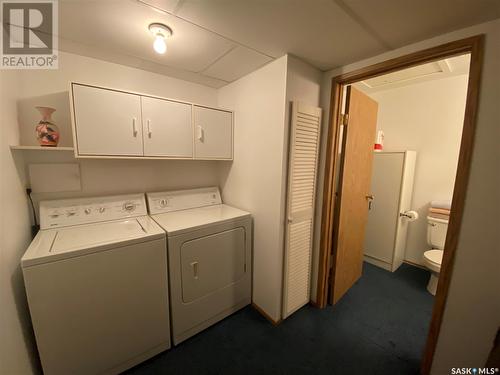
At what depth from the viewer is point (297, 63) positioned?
1564 millimetres

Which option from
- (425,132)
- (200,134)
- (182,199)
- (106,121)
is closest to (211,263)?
(182,199)

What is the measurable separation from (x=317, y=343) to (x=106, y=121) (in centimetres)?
234

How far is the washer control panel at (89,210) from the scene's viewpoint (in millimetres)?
1481

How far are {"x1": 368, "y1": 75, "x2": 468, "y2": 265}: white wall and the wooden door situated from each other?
0.92 m

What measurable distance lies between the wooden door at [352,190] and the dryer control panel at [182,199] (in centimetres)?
132

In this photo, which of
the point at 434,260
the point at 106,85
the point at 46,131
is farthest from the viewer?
the point at 434,260

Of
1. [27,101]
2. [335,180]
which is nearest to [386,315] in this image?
[335,180]

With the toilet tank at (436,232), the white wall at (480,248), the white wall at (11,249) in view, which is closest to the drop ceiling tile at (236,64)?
the white wall at (480,248)

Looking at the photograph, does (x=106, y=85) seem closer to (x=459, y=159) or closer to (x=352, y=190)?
(x=352, y=190)

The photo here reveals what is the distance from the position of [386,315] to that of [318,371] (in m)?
0.96

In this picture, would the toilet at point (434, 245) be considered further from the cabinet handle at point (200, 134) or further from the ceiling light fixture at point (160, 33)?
the ceiling light fixture at point (160, 33)

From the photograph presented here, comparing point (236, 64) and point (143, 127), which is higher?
point (236, 64)

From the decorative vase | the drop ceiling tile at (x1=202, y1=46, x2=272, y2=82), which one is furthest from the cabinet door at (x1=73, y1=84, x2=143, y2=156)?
the drop ceiling tile at (x1=202, y1=46, x2=272, y2=82)

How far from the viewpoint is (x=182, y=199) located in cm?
207
